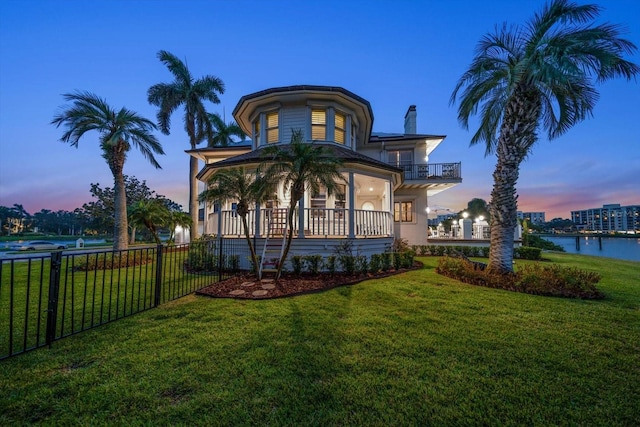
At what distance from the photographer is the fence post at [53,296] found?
3150mm

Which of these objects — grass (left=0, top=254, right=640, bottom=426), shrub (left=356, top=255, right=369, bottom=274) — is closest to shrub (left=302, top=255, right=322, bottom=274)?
shrub (left=356, top=255, right=369, bottom=274)

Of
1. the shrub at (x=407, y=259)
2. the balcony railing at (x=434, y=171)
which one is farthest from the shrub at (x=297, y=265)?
the balcony railing at (x=434, y=171)

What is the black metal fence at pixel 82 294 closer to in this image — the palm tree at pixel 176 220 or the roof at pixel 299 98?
the palm tree at pixel 176 220

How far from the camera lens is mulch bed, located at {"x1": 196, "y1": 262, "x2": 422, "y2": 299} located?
5902 millimetres

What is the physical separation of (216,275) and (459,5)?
74.4ft

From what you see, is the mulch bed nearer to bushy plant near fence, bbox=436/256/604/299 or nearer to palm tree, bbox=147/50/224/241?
bushy plant near fence, bbox=436/256/604/299

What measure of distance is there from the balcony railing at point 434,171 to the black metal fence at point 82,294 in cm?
1168

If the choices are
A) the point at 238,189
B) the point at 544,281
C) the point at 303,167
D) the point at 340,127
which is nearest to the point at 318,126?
the point at 340,127

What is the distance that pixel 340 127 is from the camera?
11547mm

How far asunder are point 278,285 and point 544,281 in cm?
717

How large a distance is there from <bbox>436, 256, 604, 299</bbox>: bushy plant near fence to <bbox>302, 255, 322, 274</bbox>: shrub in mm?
4644

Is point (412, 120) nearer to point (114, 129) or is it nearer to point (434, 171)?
point (434, 171)

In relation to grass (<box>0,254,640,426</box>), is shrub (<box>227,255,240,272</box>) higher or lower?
higher

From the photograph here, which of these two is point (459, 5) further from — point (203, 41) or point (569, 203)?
point (569, 203)
